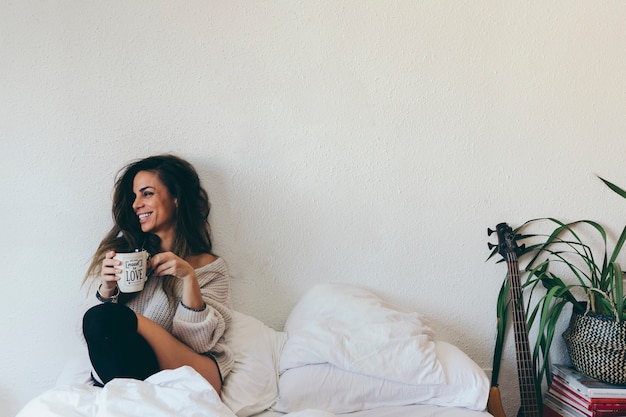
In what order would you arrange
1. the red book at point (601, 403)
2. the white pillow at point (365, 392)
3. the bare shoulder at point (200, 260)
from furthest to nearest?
the bare shoulder at point (200, 260), the red book at point (601, 403), the white pillow at point (365, 392)

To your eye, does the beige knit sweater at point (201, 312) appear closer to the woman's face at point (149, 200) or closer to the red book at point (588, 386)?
the woman's face at point (149, 200)

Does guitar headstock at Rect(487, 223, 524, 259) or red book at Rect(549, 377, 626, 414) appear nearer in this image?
red book at Rect(549, 377, 626, 414)

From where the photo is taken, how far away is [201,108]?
179 centimetres

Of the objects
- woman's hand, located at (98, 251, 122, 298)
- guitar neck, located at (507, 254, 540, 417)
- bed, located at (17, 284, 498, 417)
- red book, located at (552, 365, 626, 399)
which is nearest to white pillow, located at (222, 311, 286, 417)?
bed, located at (17, 284, 498, 417)

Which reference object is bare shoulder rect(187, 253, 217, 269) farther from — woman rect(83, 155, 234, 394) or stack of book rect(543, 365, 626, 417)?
stack of book rect(543, 365, 626, 417)

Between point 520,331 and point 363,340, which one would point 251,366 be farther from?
point 520,331

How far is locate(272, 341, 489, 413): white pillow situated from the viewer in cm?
153

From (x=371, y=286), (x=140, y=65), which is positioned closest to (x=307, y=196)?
(x=371, y=286)

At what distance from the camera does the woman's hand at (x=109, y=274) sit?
145cm

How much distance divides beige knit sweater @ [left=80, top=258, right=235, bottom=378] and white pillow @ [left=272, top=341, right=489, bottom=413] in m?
0.24

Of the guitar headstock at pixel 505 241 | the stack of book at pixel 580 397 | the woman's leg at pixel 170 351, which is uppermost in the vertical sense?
the guitar headstock at pixel 505 241

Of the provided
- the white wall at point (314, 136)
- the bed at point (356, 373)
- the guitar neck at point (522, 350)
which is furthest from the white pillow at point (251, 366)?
the guitar neck at point (522, 350)

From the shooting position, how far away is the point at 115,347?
4.61ft

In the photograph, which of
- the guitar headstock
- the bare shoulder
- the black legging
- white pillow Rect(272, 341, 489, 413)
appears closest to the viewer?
the black legging
